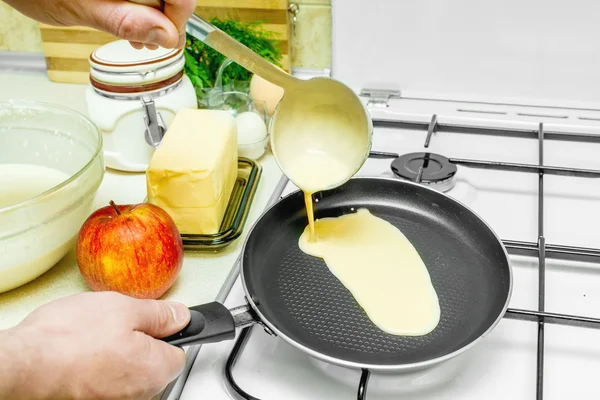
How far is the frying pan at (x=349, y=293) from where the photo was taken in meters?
0.56

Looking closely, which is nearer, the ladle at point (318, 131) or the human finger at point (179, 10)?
the human finger at point (179, 10)

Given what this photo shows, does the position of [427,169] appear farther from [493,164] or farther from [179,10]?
[179,10]

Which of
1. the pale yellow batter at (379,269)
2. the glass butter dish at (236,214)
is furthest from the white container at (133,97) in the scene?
the pale yellow batter at (379,269)

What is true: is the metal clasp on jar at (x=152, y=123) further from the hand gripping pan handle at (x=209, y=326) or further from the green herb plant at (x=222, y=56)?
the hand gripping pan handle at (x=209, y=326)

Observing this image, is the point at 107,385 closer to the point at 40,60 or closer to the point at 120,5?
the point at 120,5

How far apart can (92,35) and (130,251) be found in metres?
0.55

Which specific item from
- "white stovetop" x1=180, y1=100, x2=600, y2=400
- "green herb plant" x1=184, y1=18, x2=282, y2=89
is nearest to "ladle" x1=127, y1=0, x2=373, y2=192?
"white stovetop" x1=180, y1=100, x2=600, y2=400

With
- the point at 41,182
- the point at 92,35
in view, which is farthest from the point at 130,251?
the point at 92,35

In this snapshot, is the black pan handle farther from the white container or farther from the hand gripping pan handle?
the white container

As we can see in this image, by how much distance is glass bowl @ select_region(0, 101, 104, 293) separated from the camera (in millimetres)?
635

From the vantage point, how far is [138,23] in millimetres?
581

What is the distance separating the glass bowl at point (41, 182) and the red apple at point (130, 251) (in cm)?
4

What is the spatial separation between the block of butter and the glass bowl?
0.23 feet

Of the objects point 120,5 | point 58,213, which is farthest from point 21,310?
point 120,5
